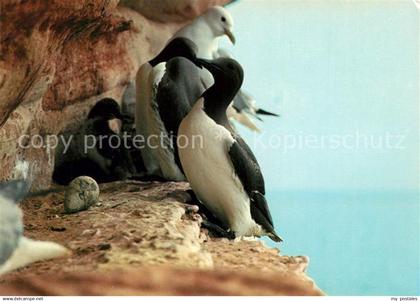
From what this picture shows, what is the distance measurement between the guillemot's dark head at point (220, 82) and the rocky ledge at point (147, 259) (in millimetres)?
312

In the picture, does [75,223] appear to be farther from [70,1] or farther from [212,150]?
[70,1]

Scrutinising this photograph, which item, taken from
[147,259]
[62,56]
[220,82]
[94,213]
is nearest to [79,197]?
[94,213]

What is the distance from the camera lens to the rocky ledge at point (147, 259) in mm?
1254

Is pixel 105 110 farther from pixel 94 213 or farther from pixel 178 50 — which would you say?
pixel 94 213

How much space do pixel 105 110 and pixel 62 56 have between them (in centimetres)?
28

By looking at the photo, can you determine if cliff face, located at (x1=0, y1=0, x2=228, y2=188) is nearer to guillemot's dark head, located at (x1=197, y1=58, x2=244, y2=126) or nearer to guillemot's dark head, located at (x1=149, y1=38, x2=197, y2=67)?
guillemot's dark head, located at (x1=149, y1=38, x2=197, y2=67)

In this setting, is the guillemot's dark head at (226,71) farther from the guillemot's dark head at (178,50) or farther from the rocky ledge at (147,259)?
the guillemot's dark head at (178,50)

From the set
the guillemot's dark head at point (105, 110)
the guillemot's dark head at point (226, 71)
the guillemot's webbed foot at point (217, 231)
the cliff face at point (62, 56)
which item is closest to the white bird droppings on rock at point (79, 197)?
the cliff face at point (62, 56)

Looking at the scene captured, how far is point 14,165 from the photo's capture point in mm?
2119

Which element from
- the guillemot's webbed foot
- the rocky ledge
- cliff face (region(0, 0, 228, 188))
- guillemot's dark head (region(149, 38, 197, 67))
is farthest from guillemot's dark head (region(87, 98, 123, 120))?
the guillemot's webbed foot

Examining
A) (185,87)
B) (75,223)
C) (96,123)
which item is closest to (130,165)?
Result: (96,123)

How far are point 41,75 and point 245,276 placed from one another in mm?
1120

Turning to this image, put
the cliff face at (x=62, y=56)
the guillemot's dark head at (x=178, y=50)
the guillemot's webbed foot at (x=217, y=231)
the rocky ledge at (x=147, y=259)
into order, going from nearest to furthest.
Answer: the rocky ledge at (x=147, y=259) < the cliff face at (x=62, y=56) < the guillemot's webbed foot at (x=217, y=231) < the guillemot's dark head at (x=178, y=50)

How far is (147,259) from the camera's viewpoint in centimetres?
135
